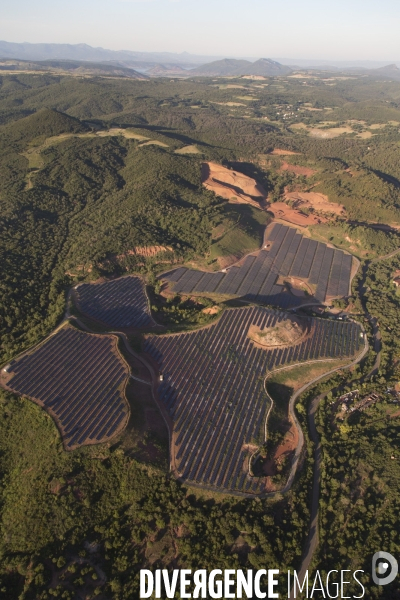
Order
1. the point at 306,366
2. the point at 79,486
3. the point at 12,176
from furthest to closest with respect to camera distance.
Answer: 1. the point at 12,176
2. the point at 306,366
3. the point at 79,486

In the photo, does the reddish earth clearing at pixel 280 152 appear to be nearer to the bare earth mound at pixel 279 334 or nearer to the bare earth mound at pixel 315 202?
the bare earth mound at pixel 315 202

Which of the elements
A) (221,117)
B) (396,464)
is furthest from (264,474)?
(221,117)

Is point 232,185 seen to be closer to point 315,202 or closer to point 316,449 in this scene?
point 315,202

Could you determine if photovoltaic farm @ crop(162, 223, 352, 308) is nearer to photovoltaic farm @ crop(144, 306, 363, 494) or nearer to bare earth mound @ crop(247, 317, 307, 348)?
photovoltaic farm @ crop(144, 306, 363, 494)

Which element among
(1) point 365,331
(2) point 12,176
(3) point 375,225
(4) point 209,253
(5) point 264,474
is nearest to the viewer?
(5) point 264,474

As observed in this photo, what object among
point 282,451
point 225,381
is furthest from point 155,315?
point 282,451

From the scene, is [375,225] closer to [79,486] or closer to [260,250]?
[260,250]

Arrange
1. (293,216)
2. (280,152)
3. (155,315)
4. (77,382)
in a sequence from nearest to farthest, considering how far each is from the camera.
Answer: (77,382) → (155,315) → (293,216) → (280,152)

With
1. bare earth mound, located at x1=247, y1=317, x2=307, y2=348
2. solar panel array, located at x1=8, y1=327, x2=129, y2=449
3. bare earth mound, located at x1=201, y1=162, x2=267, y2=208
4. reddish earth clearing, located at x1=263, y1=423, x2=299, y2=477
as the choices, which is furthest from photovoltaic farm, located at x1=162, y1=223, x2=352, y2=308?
reddish earth clearing, located at x1=263, y1=423, x2=299, y2=477
